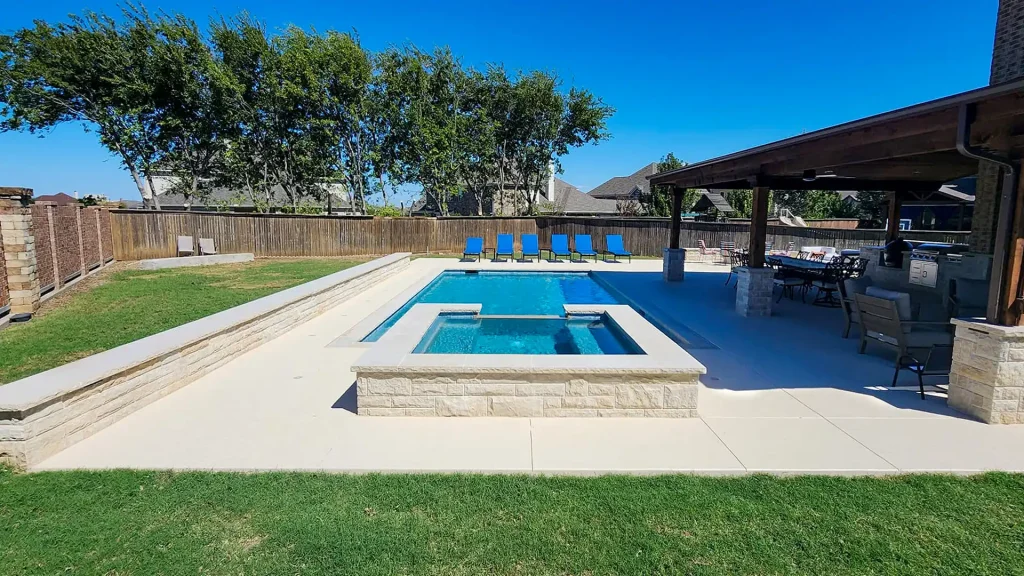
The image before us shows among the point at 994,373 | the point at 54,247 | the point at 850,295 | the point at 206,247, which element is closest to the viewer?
the point at 994,373

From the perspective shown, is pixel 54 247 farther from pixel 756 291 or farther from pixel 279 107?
pixel 279 107

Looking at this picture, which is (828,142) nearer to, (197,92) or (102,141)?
(197,92)

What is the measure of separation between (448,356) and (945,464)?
3.74m

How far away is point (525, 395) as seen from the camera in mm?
4055

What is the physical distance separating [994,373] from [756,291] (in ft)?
14.2

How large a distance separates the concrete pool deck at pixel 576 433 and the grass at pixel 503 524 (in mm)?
210

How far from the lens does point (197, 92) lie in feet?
65.6

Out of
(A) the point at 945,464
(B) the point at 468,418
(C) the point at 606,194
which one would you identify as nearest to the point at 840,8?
(A) the point at 945,464

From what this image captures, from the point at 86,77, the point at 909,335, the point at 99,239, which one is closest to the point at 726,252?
the point at 909,335

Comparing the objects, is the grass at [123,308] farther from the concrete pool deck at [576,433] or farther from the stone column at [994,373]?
the stone column at [994,373]

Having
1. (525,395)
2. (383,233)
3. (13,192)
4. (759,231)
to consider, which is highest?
(13,192)

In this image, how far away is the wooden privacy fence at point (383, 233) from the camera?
1598cm

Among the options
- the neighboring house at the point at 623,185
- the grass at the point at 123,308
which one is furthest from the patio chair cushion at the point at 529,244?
the neighboring house at the point at 623,185

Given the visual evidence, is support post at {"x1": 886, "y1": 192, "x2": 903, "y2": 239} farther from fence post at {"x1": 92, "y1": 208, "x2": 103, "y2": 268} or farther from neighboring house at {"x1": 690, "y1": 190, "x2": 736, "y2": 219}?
fence post at {"x1": 92, "y1": 208, "x2": 103, "y2": 268}
